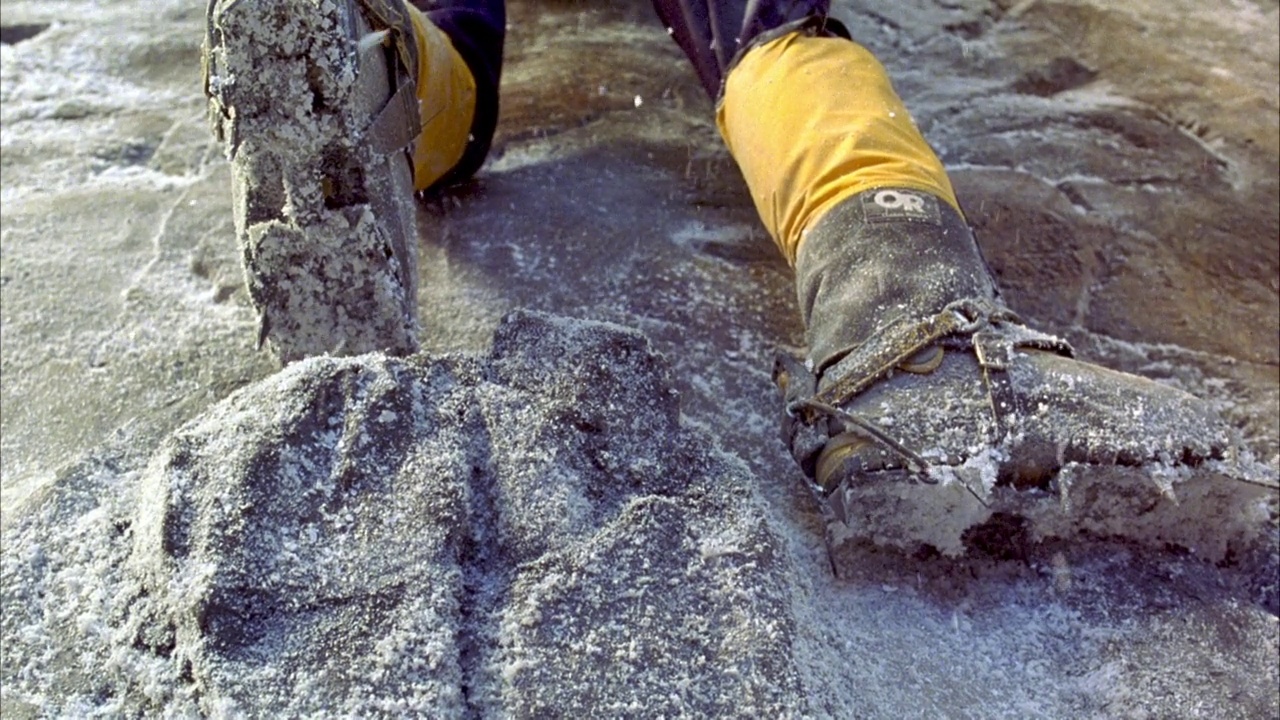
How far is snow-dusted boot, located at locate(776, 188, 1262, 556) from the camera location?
1.01 m

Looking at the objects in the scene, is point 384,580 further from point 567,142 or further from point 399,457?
point 567,142

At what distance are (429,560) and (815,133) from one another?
741 millimetres

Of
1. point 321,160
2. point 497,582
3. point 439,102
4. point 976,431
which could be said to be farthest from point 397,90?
point 976,431

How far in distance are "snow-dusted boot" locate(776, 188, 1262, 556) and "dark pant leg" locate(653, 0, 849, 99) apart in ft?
1.49

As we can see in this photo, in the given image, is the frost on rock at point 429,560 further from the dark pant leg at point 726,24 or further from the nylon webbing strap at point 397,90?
the dark pant leg at point 726,24

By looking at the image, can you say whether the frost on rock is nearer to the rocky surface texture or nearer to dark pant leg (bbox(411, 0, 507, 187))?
the rocky surface texture

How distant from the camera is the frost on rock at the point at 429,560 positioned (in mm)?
766

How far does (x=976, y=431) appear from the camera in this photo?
1.01 metres

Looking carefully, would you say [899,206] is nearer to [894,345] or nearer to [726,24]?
[894,345]

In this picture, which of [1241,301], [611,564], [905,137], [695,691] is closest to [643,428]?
[611,564]

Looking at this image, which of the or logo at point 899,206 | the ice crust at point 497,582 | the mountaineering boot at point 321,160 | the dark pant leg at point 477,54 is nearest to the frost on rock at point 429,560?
the ice crust at point 497,582

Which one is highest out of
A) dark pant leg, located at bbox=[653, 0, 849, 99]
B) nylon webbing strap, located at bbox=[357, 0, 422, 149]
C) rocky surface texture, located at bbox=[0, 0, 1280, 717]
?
nylon webbing strap, located at bbox=[357, 0, 422, 149]

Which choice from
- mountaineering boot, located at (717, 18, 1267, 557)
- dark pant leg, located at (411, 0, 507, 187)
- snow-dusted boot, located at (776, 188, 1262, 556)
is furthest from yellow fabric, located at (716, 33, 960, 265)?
dark pant leg, located at (411, 0, 507, 187)

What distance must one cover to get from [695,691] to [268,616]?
1.07 ft
